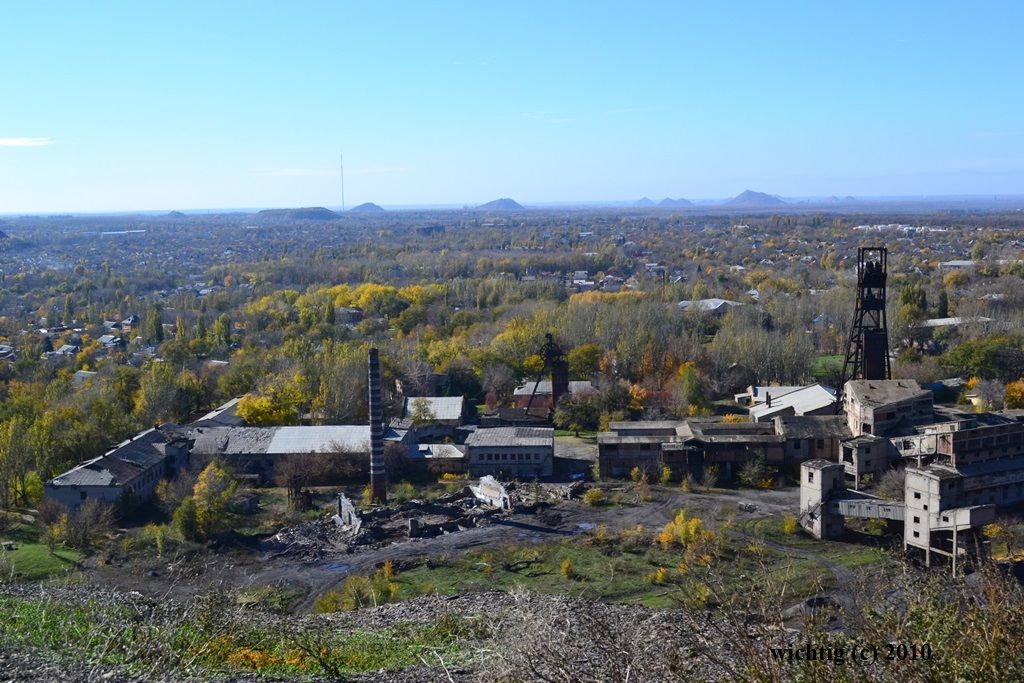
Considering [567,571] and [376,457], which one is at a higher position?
[376,457]

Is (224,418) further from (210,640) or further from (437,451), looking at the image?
(210,640)

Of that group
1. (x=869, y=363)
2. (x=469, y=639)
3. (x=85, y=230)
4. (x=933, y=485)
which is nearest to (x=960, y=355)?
(x=869, y=363)

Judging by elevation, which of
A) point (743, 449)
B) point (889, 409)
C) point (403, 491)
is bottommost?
point (403, 491)

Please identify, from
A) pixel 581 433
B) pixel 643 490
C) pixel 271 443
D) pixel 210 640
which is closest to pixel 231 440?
pixel 271 443

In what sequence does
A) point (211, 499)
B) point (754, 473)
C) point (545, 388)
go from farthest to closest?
1. point (545, 388)
2. point (754, 473)
3. point (211, 499)

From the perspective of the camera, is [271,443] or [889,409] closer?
[889,409]

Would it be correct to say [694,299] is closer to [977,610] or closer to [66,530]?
[66,530]

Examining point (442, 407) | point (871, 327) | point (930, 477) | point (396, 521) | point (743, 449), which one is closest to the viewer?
point (930, 477)

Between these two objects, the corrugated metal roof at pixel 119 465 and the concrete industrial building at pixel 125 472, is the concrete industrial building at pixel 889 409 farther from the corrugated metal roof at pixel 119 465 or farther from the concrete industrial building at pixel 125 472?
the corrugated metal roof at pixel 119 465
